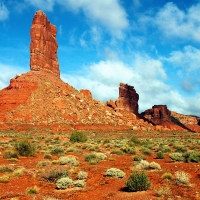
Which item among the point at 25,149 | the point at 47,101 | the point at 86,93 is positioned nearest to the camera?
the point at 25,149

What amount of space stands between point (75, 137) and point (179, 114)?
149 meters

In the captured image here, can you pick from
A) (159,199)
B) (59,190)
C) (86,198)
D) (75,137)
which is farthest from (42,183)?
(75,137)

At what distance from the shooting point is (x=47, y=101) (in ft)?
238

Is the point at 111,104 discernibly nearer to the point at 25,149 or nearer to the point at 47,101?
the point at 47,101

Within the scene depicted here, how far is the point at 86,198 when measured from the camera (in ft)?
29.8

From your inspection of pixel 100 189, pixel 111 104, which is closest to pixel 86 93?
pixel 111 104

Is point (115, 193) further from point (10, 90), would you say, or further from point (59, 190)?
point (10, 90)

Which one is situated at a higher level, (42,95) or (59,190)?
(42,95)

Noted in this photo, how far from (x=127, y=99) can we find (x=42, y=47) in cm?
4994

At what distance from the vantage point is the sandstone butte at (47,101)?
67062 millimetres

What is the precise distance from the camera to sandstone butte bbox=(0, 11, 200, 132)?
2640 inches

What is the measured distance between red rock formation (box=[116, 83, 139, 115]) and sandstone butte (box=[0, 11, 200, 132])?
21.9 meters

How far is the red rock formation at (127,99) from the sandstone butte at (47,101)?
21912 mm

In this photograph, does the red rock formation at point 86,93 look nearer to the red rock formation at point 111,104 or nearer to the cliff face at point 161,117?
the red rock formation at point 111,104
